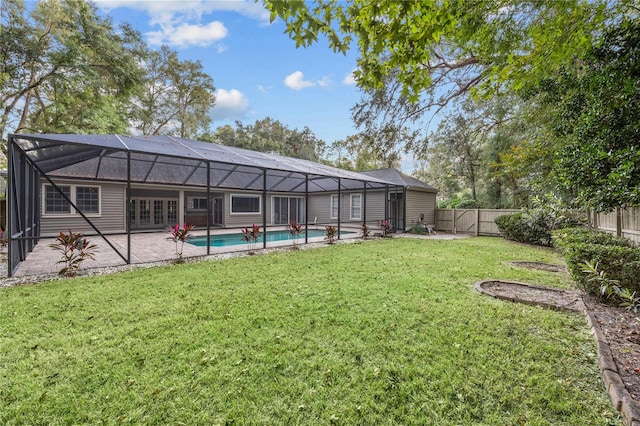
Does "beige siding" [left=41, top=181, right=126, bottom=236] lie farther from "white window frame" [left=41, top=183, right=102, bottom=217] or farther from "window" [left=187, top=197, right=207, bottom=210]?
"window" [left=187, top=197, right=207, bottom=210]

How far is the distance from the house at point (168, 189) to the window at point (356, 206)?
0.06 metres

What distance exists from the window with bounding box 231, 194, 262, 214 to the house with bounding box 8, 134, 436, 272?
0.19ft

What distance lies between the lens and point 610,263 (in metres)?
3.88

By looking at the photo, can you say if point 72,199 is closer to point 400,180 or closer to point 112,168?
point 112,168

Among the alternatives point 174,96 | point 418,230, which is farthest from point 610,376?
point 174,96

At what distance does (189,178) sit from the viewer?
516 inches

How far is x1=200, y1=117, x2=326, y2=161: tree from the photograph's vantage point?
1153 inches

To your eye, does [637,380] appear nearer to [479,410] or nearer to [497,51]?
[479,410]

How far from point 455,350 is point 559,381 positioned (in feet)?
2.47

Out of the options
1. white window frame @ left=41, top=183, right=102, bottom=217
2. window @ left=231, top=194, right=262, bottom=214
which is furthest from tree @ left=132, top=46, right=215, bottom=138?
white window frame @ left=41, top=183, right=102, bottom=217

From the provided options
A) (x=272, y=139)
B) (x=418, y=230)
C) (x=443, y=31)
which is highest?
(x=272, y=139)

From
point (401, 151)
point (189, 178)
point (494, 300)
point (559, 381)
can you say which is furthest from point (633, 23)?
point (189, 178)

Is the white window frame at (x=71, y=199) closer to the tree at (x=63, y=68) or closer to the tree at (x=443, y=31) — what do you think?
the tree at (x=63, y=68)

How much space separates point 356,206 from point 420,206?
3666 mm
